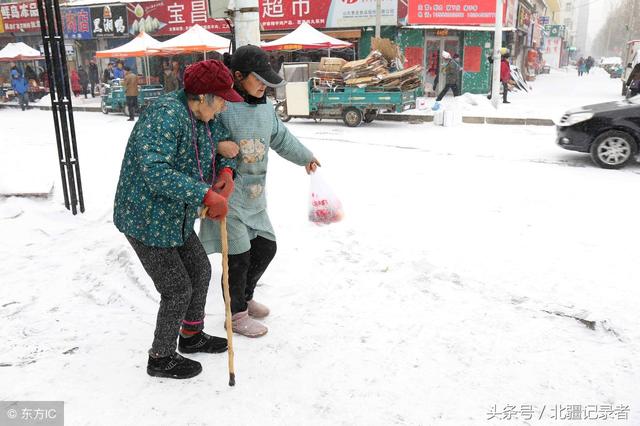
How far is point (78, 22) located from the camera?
2594 cm

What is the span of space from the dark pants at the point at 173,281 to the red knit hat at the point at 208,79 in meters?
0.76

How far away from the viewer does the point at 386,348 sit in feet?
10.4

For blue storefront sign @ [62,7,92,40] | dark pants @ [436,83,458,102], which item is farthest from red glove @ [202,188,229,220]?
blue storefront sign @ [62,7,92,40]

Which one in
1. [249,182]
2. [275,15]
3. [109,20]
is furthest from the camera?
[109,20]

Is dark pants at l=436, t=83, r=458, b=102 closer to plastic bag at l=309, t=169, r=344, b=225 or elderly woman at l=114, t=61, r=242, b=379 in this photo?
plastic bag at l=309, t=169, r=344, b=225

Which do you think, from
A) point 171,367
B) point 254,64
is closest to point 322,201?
point 254,64

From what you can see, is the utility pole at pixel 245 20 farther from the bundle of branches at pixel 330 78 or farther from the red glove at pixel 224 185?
the bundle of branches at pixel 330 78

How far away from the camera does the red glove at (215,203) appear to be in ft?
7.76

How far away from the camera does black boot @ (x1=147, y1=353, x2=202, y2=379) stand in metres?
2.81

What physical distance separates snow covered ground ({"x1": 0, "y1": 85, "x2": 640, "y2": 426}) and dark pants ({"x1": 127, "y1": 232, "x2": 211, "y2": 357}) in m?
0.28

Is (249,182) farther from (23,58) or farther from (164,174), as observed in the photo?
(23,58)

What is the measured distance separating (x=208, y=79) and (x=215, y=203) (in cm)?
58

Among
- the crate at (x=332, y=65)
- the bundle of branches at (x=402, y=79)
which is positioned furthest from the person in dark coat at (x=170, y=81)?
the bundle of branches at (x=402, y=79)

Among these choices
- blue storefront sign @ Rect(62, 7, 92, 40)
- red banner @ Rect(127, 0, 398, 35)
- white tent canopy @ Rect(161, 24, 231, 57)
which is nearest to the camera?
white tent canopy @ Rect(161, 24, 231, 57)
